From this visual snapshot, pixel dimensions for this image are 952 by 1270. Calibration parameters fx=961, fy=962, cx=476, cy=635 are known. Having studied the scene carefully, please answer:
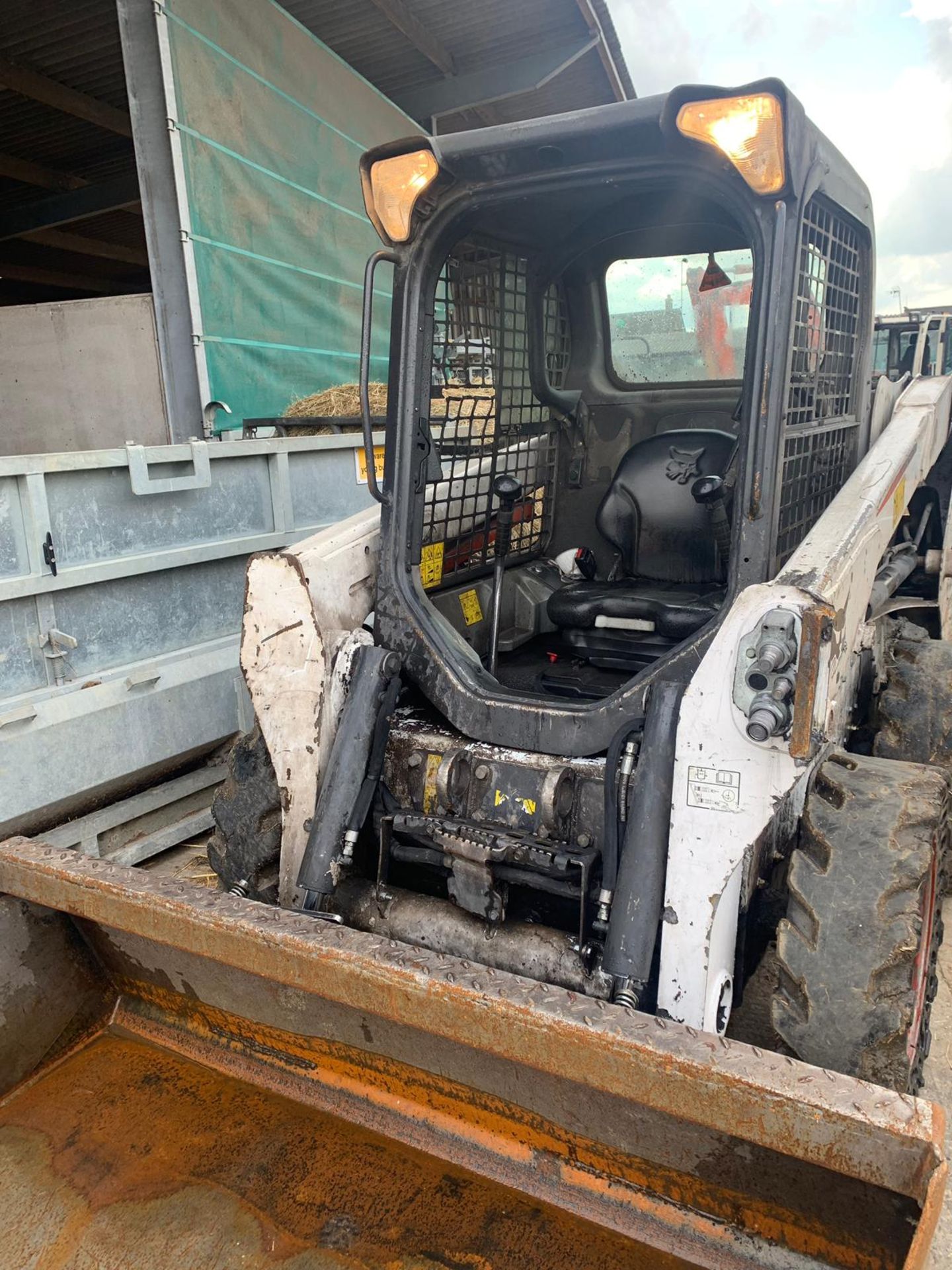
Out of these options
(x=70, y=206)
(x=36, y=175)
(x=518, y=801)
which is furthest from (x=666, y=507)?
(x=70, y=206)

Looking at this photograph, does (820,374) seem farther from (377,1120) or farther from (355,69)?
(355,69)

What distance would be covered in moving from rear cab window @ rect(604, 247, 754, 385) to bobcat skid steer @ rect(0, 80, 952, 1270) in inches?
2.7

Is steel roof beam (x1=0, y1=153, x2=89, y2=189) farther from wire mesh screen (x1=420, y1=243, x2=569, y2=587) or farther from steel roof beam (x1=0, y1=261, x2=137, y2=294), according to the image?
wire mesh screen (x1=420, y1=243, x2=569, y2=587)

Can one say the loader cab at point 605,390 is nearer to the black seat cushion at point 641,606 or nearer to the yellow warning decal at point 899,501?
the black seat cushion at point 641,606

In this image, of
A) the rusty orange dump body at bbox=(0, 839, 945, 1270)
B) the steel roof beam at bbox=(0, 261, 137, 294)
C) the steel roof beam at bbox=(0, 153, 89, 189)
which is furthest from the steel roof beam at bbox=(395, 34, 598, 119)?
the rusty orange dump body at bbox=(0, 839, 945, 1270)

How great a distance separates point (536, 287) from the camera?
3512 mm

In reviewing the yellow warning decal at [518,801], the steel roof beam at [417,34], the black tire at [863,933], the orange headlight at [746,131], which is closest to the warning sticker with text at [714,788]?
the black tire at [863,933]

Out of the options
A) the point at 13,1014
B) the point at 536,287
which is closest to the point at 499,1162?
the point at 13,1014

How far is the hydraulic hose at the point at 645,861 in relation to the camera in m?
2.13

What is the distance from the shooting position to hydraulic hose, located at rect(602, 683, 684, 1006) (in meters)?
2.13

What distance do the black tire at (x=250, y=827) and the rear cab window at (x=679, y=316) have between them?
→ 2154 millimetres

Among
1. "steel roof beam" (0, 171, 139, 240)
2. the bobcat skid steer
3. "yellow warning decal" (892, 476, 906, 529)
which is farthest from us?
"steel roof beam" (0, 171, 139, 240)

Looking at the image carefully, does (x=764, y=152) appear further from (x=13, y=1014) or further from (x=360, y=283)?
(x=360, y=283)

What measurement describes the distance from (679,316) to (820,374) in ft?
3.31
